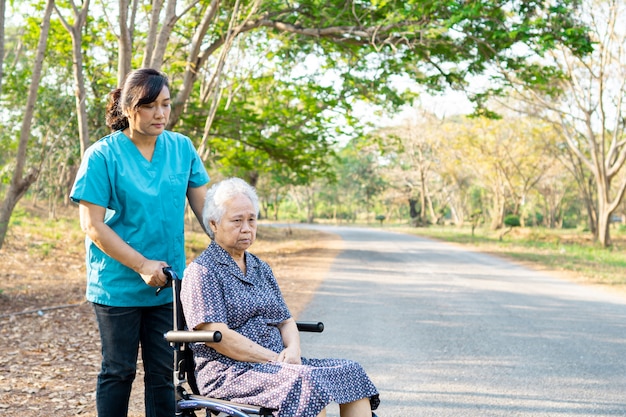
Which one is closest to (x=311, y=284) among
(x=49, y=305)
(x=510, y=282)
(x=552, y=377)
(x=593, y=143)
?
(x=510, y=282)

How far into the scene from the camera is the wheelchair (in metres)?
2.72

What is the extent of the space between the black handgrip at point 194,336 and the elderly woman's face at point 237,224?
45 centimetres

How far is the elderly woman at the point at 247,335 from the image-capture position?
107 inches

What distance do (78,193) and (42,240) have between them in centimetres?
1468

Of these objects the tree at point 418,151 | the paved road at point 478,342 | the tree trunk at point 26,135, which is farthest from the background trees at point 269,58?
the tree at point 418,151

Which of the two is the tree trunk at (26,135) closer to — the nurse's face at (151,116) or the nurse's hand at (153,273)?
the nurse's face at (151,116)

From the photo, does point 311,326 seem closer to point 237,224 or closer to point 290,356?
point 290,356

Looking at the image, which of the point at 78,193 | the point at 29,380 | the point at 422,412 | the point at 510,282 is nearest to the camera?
the point at 78,193

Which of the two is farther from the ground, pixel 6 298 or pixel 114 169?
pixel 114 169

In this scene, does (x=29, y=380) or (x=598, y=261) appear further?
(x=598, y=261)

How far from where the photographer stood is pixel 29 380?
16.1ft

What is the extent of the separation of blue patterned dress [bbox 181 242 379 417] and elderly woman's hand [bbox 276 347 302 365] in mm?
65

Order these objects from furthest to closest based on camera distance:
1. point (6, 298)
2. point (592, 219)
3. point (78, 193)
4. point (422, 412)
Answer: point (592, 219) < point (6, 298) < point (422, 412) < point (78, 193)

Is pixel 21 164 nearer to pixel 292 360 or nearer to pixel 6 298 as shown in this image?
pixel 6 298
